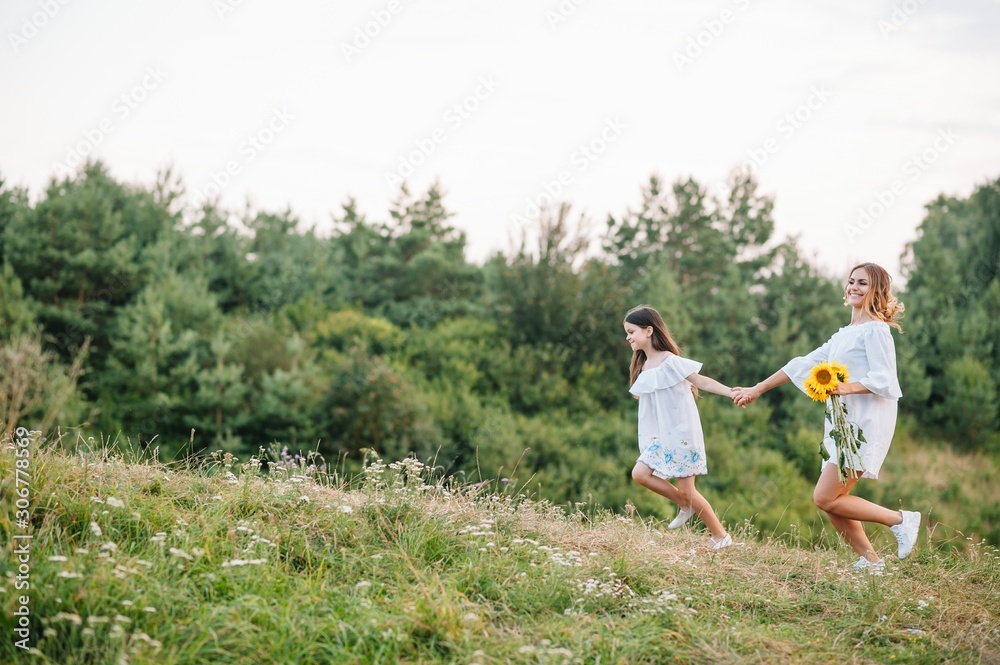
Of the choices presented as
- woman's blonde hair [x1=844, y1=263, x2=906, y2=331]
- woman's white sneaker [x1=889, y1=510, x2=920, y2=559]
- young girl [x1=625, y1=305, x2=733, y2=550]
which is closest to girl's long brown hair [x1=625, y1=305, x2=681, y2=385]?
young girl [x1=625, y1=305, x2=733, y2=550]

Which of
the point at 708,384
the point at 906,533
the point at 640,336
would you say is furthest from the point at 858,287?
the point at 906,533

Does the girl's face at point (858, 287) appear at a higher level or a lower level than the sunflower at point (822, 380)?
higher

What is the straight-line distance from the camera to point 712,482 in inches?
822

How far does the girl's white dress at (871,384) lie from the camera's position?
4.83 meters

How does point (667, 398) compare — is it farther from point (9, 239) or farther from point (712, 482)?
point (9, 239)

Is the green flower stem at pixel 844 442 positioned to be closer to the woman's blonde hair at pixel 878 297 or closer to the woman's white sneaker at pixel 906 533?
the woman's white sneaker at pixel 906 533

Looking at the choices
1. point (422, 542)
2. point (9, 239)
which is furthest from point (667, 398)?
point (9, 239)

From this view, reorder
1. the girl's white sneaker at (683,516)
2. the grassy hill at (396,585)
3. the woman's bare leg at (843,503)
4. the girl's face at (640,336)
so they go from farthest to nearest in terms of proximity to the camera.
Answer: the girl's face at (640,336) → the girl's white sneaker at (683,516) → the woman's bare leg at (843,503) → the grassy hill at (396,585)

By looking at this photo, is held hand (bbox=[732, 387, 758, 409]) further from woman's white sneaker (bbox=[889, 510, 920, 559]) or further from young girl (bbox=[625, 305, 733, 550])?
woman's white sneaker (bbox=[889, 510, 920, 559])

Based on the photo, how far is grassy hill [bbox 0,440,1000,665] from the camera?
10.4ft

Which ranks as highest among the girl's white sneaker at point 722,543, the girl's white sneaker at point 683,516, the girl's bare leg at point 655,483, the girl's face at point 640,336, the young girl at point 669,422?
the girl's face at point 640,336

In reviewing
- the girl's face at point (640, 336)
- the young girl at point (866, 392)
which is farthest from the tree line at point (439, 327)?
the young girl at point (866, 392)

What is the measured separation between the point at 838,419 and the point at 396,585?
298 cm

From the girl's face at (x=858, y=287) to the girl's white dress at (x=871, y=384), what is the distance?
17 centimetres
